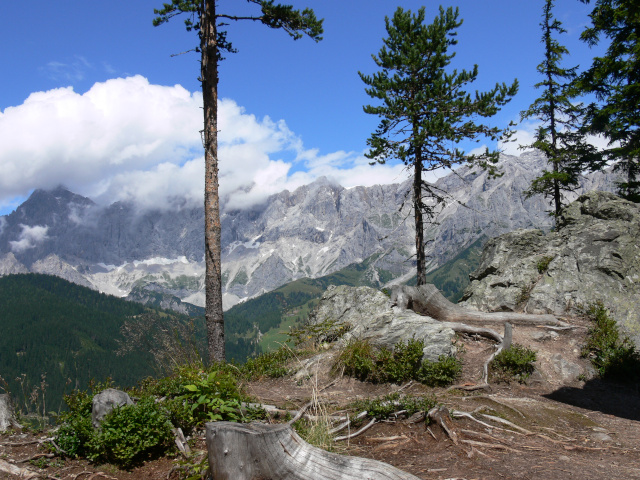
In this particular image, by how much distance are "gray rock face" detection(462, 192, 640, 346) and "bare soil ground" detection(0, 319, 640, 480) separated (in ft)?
13.4

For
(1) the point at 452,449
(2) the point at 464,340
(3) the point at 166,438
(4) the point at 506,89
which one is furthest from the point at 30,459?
(4) the point at 506,89

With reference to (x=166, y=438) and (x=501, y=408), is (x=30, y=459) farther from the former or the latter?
(x=501, y=408)

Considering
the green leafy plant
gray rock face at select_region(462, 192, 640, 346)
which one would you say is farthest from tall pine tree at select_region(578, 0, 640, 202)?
the green leafy plant

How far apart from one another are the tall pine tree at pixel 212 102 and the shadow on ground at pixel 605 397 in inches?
354

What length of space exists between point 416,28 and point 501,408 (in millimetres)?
17777

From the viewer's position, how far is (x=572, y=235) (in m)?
17.1

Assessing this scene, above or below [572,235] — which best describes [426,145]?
above

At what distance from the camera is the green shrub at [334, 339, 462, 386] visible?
33.7 ft

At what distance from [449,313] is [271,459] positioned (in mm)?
11294

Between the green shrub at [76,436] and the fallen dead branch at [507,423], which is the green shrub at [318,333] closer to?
the fallen dead branch at [507,423]

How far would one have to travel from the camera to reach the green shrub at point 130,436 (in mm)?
6656

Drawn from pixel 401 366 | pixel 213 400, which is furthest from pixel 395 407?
pixel 213 400

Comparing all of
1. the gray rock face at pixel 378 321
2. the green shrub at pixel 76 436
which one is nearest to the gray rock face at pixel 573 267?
the gray rock face at pixel 378 321

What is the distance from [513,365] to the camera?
11.2 m
